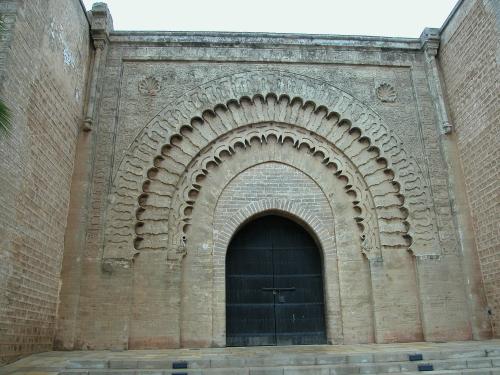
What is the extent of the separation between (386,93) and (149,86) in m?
4.35

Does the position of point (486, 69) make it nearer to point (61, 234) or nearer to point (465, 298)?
point (465, 298)

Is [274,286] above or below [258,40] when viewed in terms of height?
below

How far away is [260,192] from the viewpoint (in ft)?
25.8

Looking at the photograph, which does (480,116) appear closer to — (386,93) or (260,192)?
(386,93)

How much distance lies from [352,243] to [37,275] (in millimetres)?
4809

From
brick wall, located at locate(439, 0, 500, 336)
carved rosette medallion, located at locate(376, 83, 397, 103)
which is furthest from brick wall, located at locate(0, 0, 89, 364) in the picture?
brick wall, located at locate(439, 0, 500, 336)

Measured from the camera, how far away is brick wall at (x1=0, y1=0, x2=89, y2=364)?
17.4 ft

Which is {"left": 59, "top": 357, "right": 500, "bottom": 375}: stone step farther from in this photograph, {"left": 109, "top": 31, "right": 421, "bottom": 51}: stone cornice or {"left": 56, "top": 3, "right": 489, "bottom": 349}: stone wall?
{"left": 109, "top": 31, "right": 421, "bottom": 51}: stone cornice

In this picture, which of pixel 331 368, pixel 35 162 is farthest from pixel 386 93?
pixel 35 162

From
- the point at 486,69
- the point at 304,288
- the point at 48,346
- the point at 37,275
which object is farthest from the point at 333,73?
the point at 48,346

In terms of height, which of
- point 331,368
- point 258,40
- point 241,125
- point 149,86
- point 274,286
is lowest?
point 331,368

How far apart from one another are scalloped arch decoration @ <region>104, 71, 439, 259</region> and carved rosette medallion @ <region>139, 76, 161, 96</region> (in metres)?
0.43

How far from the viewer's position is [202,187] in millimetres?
7766

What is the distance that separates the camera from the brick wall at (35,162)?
5.31 m
